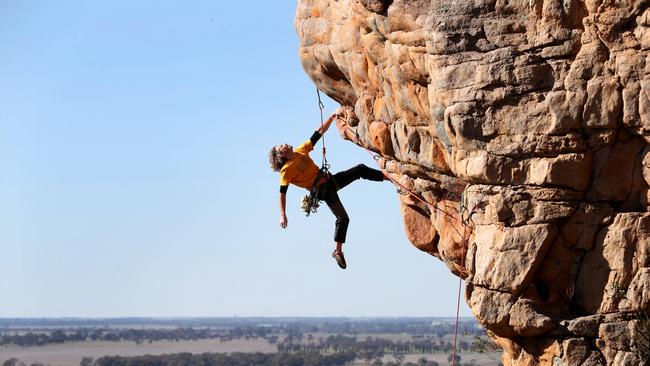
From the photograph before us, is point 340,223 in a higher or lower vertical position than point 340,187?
lower

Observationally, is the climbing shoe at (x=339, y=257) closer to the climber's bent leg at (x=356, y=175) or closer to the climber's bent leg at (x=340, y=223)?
the climber's bent leg at (x=340, y=223)

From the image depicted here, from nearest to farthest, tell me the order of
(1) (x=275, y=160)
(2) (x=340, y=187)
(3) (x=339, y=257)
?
(1) (x=275, y=160) < (3) (x=339, y=257) < (2) (x=340, y=187)

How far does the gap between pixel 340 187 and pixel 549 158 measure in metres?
5.08

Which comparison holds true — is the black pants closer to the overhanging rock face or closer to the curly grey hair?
the curly grey hair

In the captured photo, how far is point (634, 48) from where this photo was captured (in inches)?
562

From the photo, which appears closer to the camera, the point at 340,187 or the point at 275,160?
the point at 275,160

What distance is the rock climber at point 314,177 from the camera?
1850 centimetres

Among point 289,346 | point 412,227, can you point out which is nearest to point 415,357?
point 289,346

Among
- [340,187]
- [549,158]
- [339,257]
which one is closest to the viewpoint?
[549,158]

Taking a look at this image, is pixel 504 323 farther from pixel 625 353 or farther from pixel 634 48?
pixel 634 48

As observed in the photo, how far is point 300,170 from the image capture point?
1872 cm

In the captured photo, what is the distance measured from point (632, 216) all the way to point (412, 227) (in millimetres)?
5266

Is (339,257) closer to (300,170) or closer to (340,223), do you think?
(340,223)

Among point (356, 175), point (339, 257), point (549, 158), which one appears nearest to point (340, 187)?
point (356, 175)
